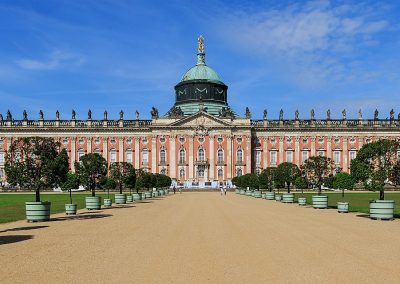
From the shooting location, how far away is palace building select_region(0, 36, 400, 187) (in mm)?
93062

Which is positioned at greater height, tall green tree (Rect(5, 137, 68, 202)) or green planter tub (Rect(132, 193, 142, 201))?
tall green tree (Rect(5, 137, 68, 202))

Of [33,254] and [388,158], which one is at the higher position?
[388,158]

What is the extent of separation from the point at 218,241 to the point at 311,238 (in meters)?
3.26

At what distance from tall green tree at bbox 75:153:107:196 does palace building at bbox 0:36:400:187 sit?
5534cm

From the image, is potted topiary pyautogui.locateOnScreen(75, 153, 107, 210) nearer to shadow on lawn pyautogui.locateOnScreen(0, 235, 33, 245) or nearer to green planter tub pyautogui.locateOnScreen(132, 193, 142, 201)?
green planter tub pyautogui.locateOnScreen(132, 193, 142, 201)

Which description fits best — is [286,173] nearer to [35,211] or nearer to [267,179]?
[267,179]

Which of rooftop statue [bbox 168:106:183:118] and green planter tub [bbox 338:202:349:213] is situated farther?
rooftop statue [bbox 168:106:183:118]

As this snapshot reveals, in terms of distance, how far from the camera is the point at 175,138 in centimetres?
9338

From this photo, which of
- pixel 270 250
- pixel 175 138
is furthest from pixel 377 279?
pixel 175 138

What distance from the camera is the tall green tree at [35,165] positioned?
24391mm

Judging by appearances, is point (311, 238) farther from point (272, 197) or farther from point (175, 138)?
point (175, 138)

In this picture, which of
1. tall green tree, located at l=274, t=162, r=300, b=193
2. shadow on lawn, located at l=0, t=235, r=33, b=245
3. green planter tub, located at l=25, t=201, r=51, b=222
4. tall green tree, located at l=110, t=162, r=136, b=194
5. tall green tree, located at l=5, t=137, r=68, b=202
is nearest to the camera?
shadow on lawn, located at l=0, t=235, r=33, b=245

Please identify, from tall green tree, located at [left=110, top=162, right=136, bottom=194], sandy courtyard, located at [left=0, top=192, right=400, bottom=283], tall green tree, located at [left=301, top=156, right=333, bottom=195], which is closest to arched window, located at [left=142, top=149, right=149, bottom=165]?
tall green tree, located at [left=110, top=162, right=136, bottom=194]

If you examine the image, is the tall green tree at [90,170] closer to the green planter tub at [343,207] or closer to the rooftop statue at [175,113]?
the green planter tub at [343,207]
